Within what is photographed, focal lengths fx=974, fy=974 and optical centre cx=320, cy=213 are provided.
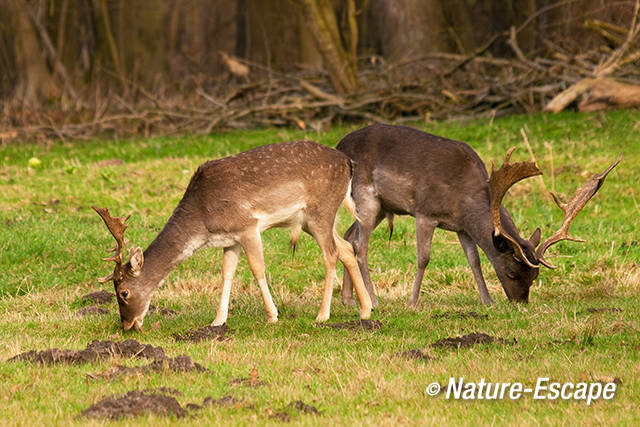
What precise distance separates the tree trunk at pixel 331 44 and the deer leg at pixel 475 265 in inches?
387

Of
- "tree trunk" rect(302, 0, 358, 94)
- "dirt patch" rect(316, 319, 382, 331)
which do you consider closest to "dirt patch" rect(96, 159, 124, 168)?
"tree trunk" rect(302, 0, 358, 94)

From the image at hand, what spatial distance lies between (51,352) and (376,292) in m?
4.19

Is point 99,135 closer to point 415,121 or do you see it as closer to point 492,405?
point 415,121

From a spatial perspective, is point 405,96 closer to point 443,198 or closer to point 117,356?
point 443,198

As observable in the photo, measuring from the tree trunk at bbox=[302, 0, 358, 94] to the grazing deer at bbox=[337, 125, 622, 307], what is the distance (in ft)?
30.0

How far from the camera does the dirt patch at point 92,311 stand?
8.99 metres

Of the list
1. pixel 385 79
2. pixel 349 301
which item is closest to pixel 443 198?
pixel 349 301

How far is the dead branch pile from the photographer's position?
17.5 meters

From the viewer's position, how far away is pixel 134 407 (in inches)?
220

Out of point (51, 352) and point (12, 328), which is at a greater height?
point (51, 352)

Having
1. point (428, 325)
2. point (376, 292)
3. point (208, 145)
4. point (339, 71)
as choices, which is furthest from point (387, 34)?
point (428, 325)

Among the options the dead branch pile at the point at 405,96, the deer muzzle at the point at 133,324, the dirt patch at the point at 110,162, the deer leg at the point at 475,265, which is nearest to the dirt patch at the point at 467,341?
the deer leg at the point at 475,265

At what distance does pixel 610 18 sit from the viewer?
2039cm

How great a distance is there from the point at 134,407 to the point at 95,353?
147 centimetres
